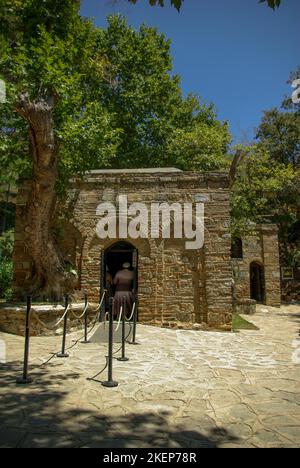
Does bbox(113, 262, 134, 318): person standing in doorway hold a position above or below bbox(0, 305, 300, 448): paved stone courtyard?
above

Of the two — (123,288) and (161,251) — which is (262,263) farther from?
(123,288)

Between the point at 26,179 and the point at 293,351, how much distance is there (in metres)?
8.94

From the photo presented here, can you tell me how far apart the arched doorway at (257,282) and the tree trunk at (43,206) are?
549 inches

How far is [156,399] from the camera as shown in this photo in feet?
14.5

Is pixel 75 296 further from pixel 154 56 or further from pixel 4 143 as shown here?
pixel 154 56

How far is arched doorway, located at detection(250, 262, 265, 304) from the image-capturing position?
66.8 ft

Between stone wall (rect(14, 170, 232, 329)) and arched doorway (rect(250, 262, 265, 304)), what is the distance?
11181mm

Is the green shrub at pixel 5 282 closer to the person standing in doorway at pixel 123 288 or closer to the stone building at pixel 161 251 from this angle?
the stone building at pixel 161 251

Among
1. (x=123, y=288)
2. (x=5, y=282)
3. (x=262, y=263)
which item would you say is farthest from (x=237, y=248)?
(x=5, y=282)

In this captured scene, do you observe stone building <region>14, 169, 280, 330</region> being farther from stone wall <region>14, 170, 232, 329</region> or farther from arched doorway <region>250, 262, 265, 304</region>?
arched doorway <region>250, 262, 265, 304</region>

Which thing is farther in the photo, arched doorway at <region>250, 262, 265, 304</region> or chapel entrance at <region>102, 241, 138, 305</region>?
arched doorway at <region>250, 262, 265, 304</region>

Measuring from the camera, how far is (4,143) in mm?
8609

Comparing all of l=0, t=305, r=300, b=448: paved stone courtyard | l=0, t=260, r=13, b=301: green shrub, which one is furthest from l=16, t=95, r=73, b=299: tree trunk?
l=0, t=260, r=13, b=301: green shrub

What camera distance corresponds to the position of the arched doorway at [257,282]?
20.4 m
